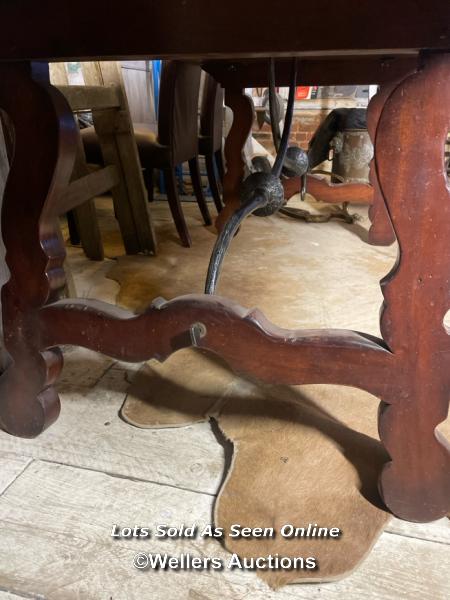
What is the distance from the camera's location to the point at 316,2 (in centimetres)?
55

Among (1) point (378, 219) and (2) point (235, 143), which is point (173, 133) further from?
(1) point (378, 219)

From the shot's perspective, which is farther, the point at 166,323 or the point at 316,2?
the point at 166,323

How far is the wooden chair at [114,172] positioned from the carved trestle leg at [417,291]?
1.19 m

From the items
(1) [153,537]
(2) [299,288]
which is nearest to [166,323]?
(1) [153,537]

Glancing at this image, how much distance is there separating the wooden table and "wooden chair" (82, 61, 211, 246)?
1.22m

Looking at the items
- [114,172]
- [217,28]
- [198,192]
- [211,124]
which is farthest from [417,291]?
[211,124]

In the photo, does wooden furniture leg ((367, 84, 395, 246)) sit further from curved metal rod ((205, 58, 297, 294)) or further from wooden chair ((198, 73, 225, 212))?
wooden chair ((198, 73, 225, 212))

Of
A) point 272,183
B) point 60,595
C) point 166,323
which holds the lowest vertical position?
point 60,595

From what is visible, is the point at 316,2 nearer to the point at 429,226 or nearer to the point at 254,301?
the point at 429,226

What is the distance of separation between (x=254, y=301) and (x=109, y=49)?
894mm

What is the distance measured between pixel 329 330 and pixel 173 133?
145 cm

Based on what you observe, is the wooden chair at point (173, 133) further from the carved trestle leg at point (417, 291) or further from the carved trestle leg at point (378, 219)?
the carved trestle leg at point (417, 291)

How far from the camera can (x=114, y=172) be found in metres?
1.80

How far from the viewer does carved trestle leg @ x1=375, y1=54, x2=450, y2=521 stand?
0.58m
